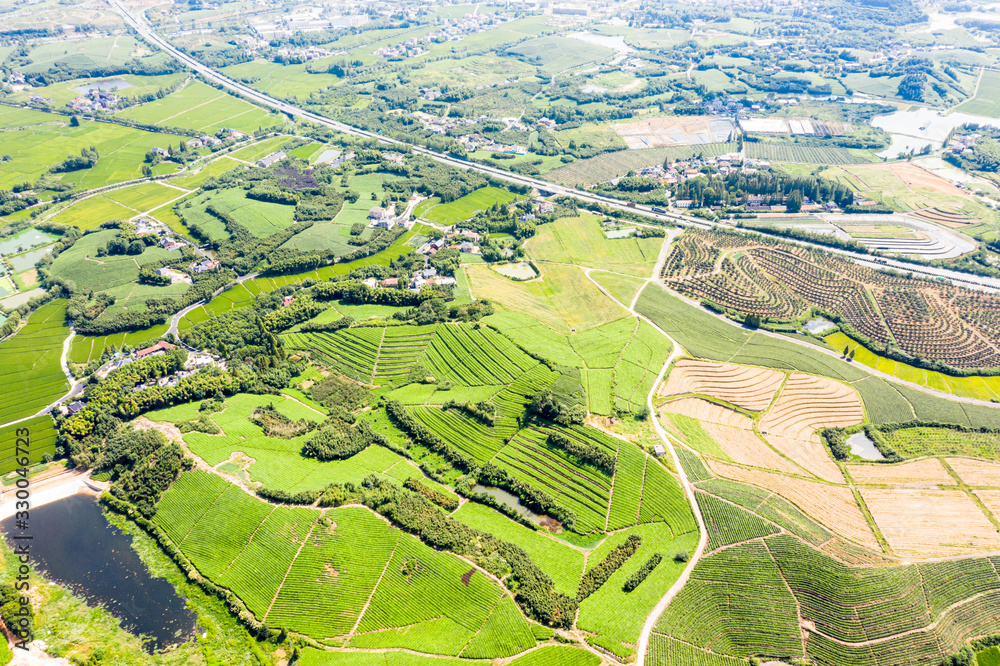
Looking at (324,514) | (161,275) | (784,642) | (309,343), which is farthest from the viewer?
(161,275)

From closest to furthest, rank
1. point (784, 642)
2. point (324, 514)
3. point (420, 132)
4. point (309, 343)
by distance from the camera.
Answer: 1. point (784, 642)
2. point (324, 514)
3. point (309, 343)
4. point (420, 132)

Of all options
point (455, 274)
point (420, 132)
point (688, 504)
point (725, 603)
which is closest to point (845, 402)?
point (688, 504)

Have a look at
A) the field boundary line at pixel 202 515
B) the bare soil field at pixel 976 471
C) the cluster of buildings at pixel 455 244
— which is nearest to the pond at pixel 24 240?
the cluster of buildings at pixel 455 244

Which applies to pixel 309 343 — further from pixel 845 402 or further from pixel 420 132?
pixel 420 132

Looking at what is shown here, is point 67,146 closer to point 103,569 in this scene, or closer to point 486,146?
point 486,146

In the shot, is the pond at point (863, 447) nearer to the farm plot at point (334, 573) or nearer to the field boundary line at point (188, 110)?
the farm plot at point (334, 573)
